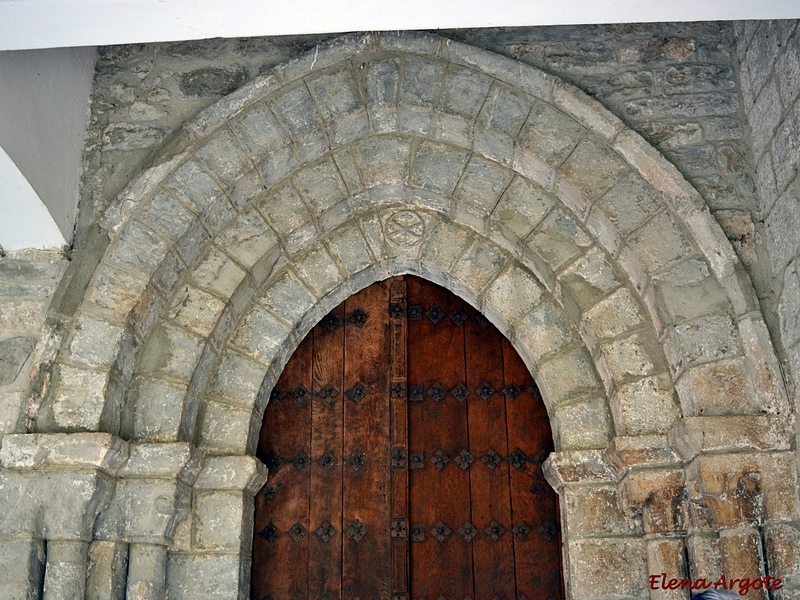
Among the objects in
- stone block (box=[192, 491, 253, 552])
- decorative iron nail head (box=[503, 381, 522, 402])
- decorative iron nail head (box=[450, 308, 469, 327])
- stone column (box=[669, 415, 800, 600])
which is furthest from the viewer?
decorative iron nail head (box=[450, 308, 469, 327])

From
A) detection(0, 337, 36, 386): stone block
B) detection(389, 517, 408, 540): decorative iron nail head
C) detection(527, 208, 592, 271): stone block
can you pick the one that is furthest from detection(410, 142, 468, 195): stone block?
detection(0, 337, 36, 386): stone block

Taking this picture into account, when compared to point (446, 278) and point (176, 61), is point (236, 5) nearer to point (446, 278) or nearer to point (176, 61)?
point (176, 61)

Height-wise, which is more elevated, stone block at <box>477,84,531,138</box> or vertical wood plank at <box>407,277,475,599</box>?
stone block at <box>477,84,531,138</box>

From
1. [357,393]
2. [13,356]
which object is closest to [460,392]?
[357,393]

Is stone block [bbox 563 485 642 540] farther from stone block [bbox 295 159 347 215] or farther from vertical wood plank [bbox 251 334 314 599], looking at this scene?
stone block [bbox 295 159 347 215]

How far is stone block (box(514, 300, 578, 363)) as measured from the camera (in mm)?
3104

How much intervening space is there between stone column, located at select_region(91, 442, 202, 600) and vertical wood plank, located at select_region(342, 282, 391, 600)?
0.68m

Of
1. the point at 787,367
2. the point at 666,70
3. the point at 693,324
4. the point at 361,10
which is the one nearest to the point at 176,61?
the point at 361,10

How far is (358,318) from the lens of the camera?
11.3ft

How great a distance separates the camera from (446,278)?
3314 millimetres

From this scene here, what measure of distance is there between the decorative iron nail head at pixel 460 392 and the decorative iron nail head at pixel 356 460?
44 centimetres

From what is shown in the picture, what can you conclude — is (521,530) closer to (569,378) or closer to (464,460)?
(464,460)

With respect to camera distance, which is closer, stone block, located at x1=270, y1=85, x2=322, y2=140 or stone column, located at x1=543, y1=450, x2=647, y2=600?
stone column, located at x1=543, y1=450, x2=647, y2=600

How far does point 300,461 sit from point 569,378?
3.59ft
